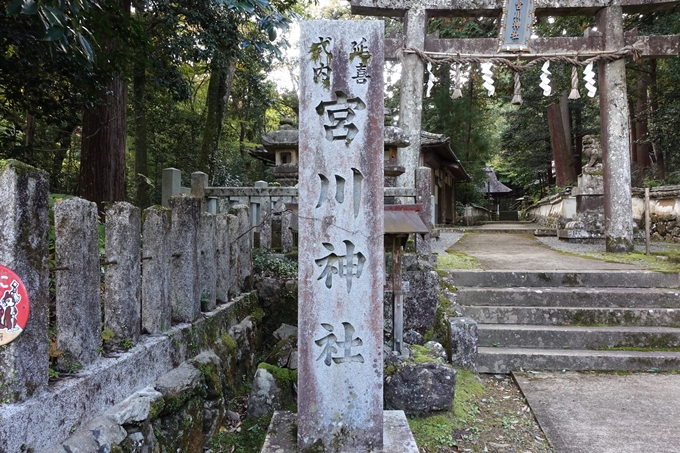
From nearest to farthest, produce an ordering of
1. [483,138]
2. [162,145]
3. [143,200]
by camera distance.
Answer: [143,200], [162,145], [483,138]

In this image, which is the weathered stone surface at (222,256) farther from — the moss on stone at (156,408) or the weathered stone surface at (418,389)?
the weathered stone surface at (418,389)

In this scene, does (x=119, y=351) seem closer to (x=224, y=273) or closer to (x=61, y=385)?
(x=61, y=385)

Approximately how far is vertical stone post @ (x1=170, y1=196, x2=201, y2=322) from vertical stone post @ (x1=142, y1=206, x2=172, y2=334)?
12.3 inches

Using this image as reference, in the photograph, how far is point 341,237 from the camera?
2922 millimetres

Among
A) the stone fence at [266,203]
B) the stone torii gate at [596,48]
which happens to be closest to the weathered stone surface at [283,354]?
the stone fence at [266,203]

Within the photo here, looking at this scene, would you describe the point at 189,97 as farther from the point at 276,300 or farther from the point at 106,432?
the point at 106,432

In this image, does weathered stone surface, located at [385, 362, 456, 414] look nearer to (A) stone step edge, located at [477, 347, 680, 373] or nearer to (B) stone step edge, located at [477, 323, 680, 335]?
(A) stone step edge, located at [477, 347, 680, 373]

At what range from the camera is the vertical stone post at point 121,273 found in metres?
2.82

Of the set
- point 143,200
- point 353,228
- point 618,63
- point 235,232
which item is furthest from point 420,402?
point 143,200

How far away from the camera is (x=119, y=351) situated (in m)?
2.77

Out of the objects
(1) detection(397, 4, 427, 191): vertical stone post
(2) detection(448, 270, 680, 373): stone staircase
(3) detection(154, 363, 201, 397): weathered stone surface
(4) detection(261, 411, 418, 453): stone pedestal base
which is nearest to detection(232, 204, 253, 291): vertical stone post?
(3) detection(154, 363, 201, 397): weathered stone surface

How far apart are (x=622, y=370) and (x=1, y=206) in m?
5.99

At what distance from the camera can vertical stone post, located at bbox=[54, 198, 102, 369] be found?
2.37 metres

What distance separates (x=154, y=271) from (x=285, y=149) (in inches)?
180
